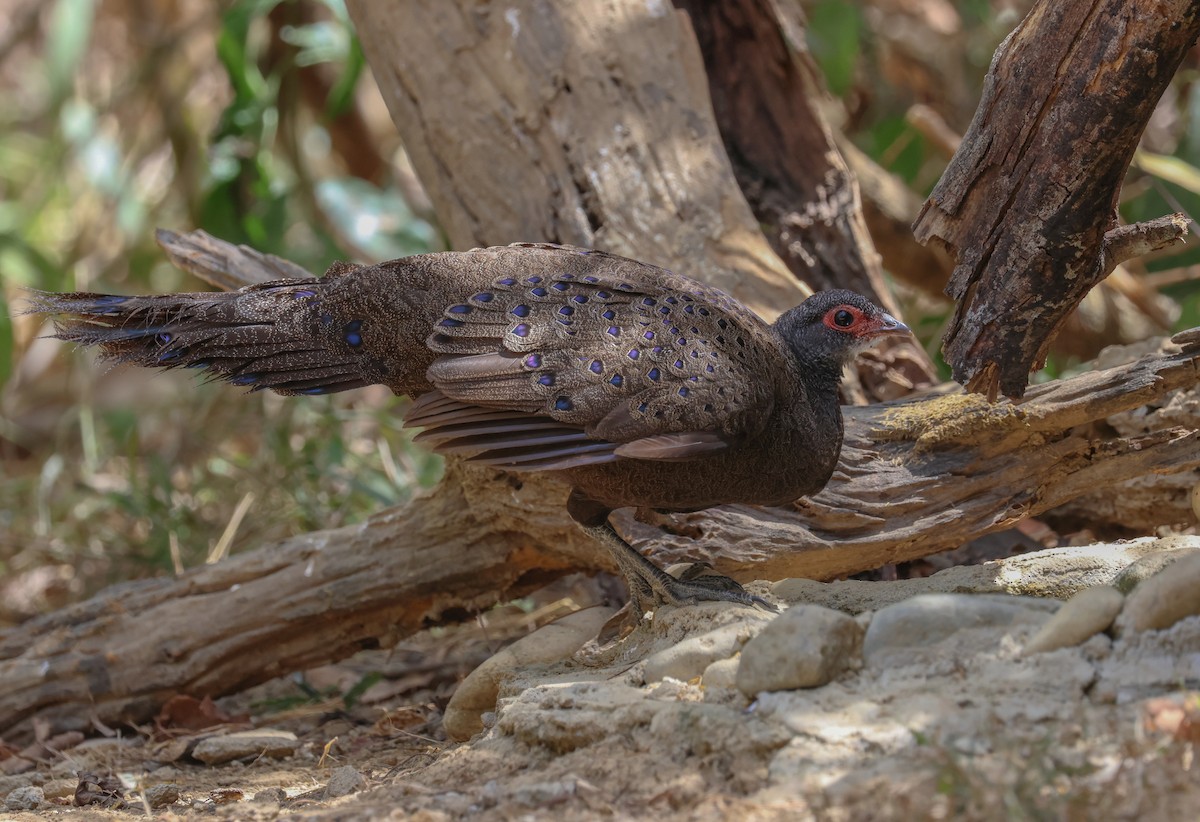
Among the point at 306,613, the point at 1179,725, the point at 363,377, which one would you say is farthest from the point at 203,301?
the point at 1179,725

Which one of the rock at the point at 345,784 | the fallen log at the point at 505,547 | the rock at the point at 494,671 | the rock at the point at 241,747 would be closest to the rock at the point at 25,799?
the rock at the point at 241,747

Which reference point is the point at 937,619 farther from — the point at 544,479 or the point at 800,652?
the point at 544,479

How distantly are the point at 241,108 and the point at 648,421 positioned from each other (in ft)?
14.5

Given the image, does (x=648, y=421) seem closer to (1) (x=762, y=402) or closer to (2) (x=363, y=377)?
(1) (x=762, y=402)

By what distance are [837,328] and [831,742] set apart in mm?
1599

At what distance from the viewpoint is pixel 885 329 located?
3.83 meters

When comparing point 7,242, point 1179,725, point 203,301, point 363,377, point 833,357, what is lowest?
point 1179,725

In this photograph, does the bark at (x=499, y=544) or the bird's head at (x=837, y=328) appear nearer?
the bird's head at (x=837, y=328)

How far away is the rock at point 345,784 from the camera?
3.33m

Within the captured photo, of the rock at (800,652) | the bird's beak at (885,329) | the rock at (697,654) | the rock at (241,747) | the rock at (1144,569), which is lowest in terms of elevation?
the rock at (241,747)

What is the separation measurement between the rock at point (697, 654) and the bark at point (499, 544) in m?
0.87

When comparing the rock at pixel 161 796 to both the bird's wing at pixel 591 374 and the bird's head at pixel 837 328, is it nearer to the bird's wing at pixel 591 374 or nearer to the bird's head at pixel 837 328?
the bird's wing at pixel 591 374

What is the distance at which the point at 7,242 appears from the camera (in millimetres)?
7672

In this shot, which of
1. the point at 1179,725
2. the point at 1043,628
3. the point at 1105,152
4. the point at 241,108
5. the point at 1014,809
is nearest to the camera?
the point at 1014,809
